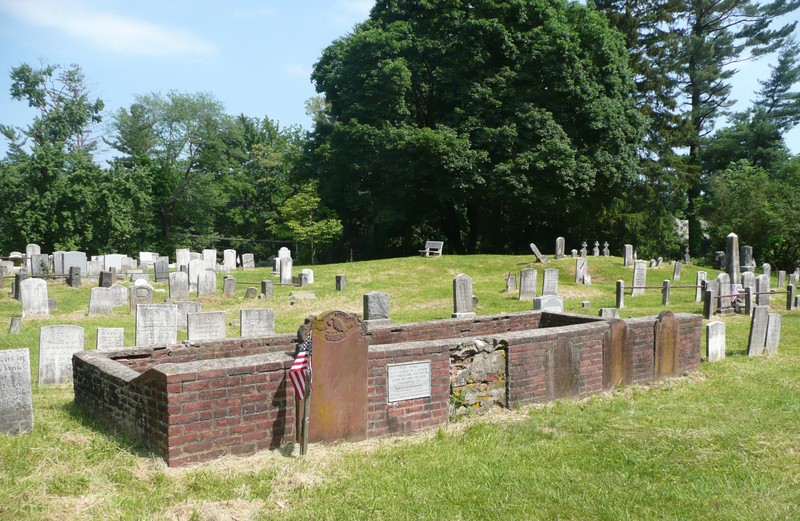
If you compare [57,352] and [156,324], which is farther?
[156,324]

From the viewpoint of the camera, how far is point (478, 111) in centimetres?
3412

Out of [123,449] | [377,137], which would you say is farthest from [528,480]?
[377,137]

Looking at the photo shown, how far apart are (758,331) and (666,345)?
3.71 metres

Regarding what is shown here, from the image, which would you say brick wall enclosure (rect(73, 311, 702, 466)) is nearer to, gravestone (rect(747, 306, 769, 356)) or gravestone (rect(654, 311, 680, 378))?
gravestone (rect(654, 311, 680, 378))

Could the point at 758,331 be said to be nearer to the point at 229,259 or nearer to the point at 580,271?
the point at 580,271

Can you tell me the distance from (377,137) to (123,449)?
29.5 m

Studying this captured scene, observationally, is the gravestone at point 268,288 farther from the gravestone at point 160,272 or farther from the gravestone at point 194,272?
the gravestone at point 160,272

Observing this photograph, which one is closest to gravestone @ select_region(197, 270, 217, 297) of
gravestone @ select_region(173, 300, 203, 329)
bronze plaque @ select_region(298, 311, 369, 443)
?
gravestone @ select_region(173, 300, 203, 329)

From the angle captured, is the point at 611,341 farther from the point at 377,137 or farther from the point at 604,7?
the point at 604,7

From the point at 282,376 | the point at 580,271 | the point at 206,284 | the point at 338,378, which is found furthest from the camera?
the point at 580,271

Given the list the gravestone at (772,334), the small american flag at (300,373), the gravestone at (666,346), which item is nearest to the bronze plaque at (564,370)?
the gravestone at (666,346)

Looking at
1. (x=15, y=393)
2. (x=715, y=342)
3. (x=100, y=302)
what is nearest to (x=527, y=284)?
(x=715, y=342)

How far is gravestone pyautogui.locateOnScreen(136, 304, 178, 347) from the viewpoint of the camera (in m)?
11.4

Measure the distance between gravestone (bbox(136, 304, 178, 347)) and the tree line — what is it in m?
22.7
